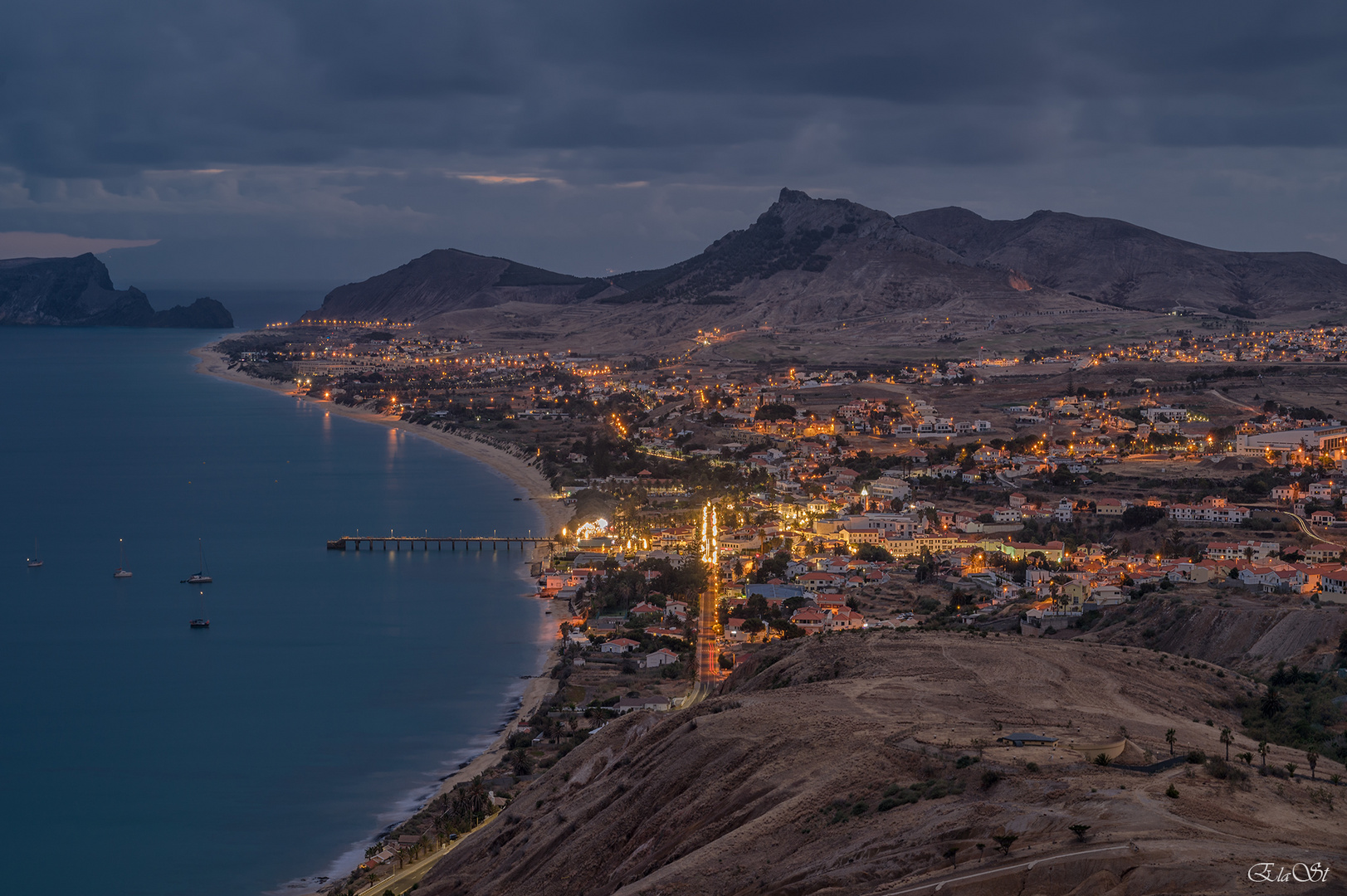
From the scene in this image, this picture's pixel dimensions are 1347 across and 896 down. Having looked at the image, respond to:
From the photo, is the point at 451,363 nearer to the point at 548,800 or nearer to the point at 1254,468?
the point at 1254,468

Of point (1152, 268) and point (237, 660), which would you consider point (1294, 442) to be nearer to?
point (237, 660)

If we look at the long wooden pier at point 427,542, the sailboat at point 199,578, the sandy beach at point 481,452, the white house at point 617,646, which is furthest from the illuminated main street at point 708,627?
the sailboat at point 199,578

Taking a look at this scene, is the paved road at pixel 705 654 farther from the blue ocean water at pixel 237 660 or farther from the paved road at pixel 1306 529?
the paved road at pixel 1306 529

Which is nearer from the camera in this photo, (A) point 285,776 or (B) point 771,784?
(B) point 771,784

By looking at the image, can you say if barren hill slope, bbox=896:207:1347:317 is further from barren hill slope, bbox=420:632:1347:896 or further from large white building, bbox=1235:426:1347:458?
barren hill slope, bbox=420:632:1347:896

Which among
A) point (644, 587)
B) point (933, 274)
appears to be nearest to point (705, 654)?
point (644, 587)

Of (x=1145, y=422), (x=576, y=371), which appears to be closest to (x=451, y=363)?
(x=576, y=371)
